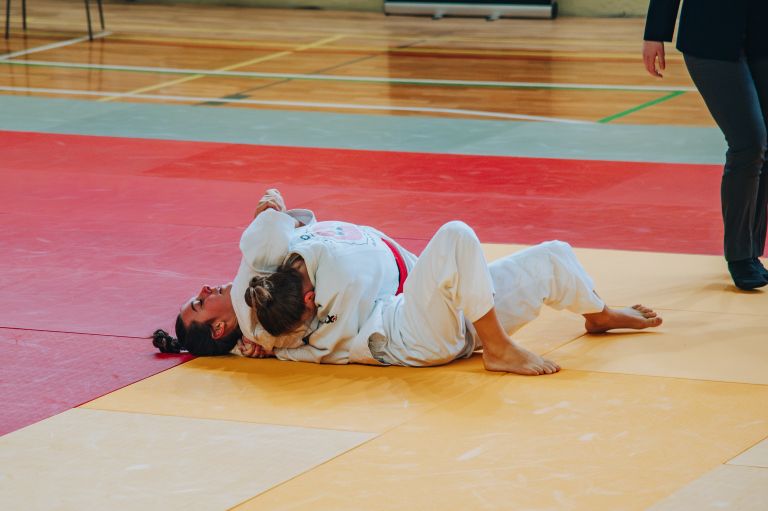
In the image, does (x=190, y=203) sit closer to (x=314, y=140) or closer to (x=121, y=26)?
(x=314, y=140)

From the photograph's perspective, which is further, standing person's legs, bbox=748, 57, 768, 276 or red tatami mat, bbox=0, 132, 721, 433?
standing person's legs, bbox=748, 57, 768, 276

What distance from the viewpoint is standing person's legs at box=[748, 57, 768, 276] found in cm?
469

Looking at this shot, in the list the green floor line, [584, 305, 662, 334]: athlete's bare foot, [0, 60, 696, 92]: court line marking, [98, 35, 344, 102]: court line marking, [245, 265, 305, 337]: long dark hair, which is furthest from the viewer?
[98, 35, 344, 102]: court line marking

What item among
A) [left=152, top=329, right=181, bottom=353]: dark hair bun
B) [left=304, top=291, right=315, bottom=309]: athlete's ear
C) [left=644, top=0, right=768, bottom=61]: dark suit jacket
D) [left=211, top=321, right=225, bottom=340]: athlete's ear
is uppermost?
[left=644, top=0, right=768, bottom=61]: dark suit jacket

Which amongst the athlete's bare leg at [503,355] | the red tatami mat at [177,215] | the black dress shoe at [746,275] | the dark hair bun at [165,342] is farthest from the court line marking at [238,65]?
the athlete's bare leg at [503,355]

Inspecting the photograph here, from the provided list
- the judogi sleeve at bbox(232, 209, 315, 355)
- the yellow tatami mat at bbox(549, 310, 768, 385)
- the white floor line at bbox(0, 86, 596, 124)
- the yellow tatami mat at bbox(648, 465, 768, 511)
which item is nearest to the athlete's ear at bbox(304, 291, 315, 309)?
the judogi sleeve at bbox(232, 209, 315, 355)

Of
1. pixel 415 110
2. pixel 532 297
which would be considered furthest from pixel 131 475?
pixel 415 110

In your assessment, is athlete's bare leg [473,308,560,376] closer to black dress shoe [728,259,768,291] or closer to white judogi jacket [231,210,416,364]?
white judogi jacket [231,210,416,364]

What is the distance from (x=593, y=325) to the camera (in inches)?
167

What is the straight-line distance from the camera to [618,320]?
13.9ft

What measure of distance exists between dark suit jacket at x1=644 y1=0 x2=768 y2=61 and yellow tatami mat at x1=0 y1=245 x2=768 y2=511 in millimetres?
1041

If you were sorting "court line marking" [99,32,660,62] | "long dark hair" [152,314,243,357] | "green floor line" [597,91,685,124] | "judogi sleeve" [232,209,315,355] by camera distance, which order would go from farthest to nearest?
"court line marking" [99,32,660,62] < "green floor line" [597,91,685,124] < "long dark hair" [152,314,243,357] < "judogi sleeve" [232,209,315,355]

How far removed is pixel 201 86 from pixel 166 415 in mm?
6674

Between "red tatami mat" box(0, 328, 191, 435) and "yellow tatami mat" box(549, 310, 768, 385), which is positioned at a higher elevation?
"yellow tatami mat" box(549, 310, 768, 385)
